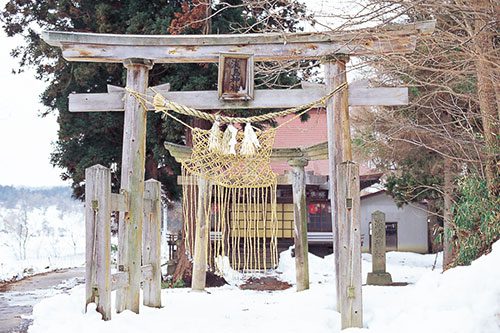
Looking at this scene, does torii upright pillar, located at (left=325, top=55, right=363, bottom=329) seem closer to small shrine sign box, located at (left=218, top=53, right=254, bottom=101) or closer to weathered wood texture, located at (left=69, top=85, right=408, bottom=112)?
weathered wood texture, located at (left=69, top=85, right=408, bottom=112)

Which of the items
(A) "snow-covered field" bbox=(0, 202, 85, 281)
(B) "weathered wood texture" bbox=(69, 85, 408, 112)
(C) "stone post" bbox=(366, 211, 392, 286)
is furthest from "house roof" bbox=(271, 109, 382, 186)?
(A) "snow-covered field" bbox=(0, 202, 85, 281)

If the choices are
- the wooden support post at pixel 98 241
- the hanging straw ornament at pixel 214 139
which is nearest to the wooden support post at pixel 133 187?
the wooden support post at pixel 98 241

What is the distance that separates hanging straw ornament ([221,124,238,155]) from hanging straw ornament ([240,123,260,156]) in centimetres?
13

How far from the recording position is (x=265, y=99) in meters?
7.14

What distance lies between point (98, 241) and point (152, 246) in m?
1.85

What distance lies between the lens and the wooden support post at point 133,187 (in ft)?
22.3

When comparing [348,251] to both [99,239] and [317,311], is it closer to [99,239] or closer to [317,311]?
[317,311]

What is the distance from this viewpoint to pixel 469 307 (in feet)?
15.8

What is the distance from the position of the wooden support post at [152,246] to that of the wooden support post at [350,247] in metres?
2.86

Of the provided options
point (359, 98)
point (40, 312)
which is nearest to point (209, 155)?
point (359, 98)

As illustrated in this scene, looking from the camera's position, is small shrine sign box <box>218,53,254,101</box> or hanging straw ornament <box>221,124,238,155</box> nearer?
small shrine sign box <box>218,53,254,101</box>

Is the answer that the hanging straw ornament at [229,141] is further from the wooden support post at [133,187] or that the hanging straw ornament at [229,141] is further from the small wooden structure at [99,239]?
the small wooden structure at [99,239]

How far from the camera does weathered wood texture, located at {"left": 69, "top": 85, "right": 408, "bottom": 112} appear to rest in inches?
279

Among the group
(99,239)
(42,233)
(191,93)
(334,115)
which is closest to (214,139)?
(191,93)
